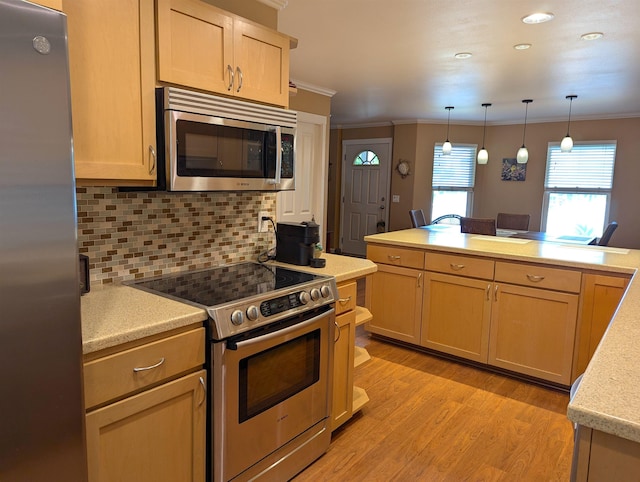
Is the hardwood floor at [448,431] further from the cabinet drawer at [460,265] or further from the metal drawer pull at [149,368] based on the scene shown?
the metal drawer pull at [149,368]

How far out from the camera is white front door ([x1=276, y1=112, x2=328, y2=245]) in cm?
505

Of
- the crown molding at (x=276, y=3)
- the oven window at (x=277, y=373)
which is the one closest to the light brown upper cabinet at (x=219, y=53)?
the crown molding at (x=276, y=3)

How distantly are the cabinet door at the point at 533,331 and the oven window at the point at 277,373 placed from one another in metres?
1.66

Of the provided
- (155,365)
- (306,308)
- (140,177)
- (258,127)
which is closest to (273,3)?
(258,127)

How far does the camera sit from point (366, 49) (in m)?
3.48

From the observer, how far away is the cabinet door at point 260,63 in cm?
205

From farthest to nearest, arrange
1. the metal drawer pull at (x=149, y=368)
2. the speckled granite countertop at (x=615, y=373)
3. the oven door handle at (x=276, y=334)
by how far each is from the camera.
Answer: the oven door handle at (x=276, y=334) < the metal drawer pull at (x=149, y=368) < the speckled granite countertop at (x=615, y=373)

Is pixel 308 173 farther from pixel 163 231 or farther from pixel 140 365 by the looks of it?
pixel 140 365

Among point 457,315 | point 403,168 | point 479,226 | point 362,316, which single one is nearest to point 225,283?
point 362,316

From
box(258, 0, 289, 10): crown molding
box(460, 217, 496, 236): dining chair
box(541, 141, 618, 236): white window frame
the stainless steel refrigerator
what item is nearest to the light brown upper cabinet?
box(258, 0, 289, 10): crown molding

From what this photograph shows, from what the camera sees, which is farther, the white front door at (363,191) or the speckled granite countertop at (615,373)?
the white front door at (363,191)

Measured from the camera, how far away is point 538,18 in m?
2.69

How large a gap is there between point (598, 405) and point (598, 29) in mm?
2834

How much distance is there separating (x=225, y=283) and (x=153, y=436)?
0.71 m
